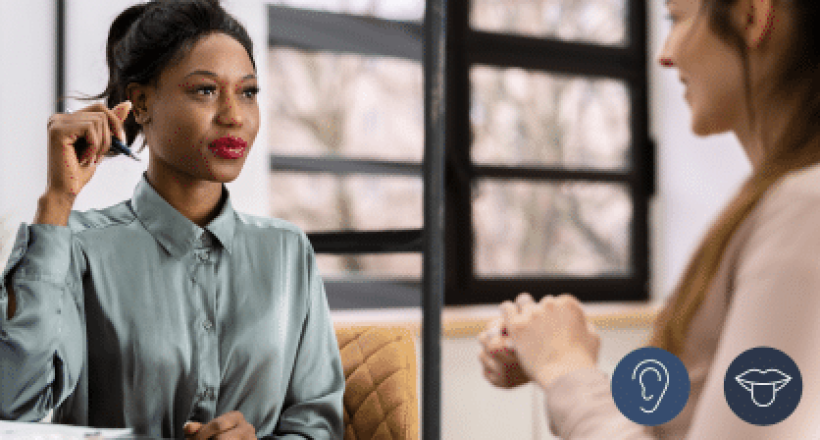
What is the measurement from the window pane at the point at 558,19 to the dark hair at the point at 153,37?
190mm

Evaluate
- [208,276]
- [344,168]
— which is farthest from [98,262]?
[344,168]

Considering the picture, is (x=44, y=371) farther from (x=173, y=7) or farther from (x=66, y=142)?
(x=173, y=7)

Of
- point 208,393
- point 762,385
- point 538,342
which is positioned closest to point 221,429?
point 208,393

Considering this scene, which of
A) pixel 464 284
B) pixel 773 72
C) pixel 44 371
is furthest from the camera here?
pixel 464 284

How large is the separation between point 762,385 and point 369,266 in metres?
0.30

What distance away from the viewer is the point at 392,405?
62cm

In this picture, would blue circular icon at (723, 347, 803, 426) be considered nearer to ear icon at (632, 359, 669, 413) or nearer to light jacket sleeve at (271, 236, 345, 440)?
ear icon at (632, 359, 669, 413)

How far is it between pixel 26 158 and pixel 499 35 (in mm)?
390

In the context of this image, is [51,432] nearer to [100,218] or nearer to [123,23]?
[100,218]

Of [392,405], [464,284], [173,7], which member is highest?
[173,7]

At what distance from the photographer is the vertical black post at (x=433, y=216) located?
1.63 feet

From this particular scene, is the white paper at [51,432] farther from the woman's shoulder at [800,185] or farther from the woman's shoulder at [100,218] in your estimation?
the woman's shoulder at [800,185]

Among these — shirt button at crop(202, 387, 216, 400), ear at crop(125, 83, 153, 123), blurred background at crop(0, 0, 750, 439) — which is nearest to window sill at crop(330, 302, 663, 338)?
blurred background at crop(0, 0, 750, 439)

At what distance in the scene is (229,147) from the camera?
1.65ft
